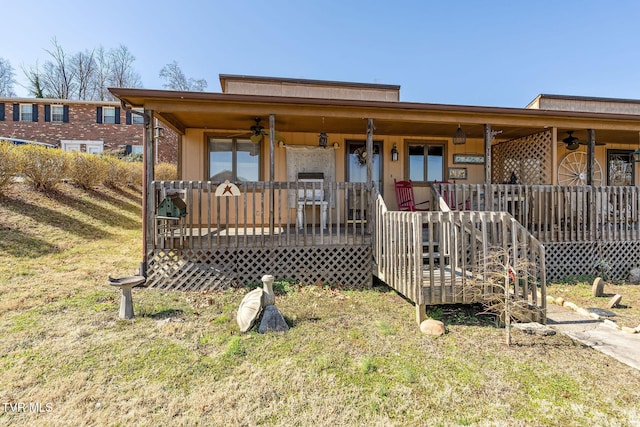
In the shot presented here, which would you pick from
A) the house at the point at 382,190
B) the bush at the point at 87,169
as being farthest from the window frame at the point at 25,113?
the house at the point at 382,190

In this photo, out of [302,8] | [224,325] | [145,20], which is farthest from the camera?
[302,8]

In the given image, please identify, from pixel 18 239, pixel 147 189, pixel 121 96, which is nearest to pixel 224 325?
pixel 147 189

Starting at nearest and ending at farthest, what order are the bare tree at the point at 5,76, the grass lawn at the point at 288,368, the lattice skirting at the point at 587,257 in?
the grass lawn at the point at 288,368, the lattice skirting at the point at 587,257, the bare tree at the point at 5,76

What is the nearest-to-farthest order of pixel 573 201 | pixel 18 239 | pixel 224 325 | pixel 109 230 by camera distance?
pixel 224 325 → pixel 573 201 → pixel 18 239 → pixel 109 230

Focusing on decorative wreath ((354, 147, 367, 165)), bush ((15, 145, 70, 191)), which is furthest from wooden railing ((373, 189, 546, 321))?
bush ((15, 145, 70, 191))

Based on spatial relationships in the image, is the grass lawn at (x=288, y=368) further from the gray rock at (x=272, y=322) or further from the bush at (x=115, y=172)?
the bush at (x=115, y=172)

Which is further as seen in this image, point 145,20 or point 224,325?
point 145,20

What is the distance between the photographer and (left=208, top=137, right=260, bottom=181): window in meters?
7.16

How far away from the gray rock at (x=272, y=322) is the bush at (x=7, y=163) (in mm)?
9060

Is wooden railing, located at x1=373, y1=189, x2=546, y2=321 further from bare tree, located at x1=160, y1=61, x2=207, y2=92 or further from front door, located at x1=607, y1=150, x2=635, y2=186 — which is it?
bare tree, located at x1=160, y1=61, x2=207, y2=92

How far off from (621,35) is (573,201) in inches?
469

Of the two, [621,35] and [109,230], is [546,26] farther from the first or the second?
[109,230]

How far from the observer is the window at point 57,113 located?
698 inches

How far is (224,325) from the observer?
12.4ft
